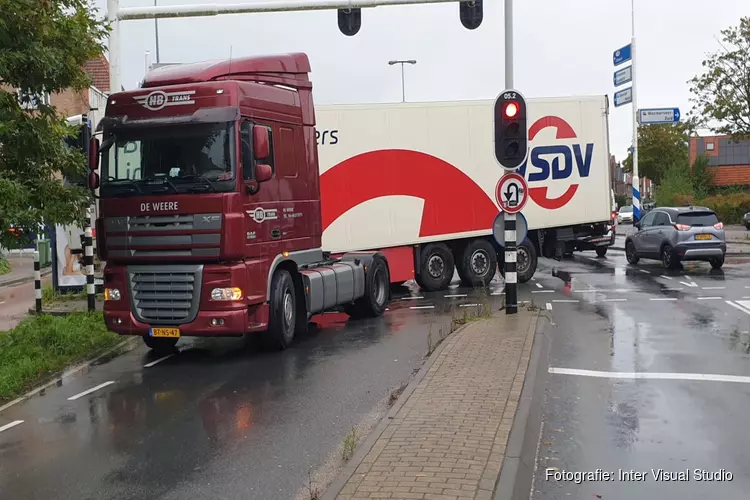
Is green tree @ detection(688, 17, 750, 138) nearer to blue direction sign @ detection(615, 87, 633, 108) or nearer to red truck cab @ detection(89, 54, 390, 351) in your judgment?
blue direction sign @ detection(615, 87, 633, 108)

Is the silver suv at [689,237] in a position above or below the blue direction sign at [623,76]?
below

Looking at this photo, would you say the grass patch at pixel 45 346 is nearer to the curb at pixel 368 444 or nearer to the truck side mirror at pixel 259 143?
the truck side mirror at pixel 259 143

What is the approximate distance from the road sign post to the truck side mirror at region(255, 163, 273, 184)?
3.67 m

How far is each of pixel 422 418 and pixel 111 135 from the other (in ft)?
19.1

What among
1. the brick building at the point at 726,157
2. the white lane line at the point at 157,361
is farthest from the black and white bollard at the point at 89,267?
the brick building at the point at 726,157

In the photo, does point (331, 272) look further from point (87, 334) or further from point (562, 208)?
point (562, 208)

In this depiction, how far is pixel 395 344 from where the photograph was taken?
34.9ft

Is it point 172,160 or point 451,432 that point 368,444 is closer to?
point 451,432

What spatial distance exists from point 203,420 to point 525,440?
301 centimetres

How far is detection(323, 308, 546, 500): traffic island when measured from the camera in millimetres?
4781

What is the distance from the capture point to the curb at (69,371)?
8.22 meters

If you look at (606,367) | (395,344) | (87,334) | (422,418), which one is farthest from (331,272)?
(422,418)

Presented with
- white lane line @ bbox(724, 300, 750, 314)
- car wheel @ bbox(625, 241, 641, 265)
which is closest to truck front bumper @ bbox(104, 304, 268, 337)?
white lane line @ bbox(724, 300, 750, 314)

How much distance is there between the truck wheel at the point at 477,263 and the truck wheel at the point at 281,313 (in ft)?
22.5
